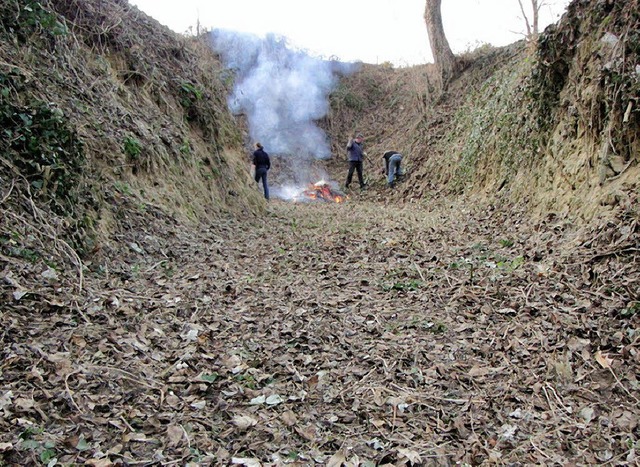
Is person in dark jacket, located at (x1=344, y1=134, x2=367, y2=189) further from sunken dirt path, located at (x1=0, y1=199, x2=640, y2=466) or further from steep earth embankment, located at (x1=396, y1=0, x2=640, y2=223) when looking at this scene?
sunken dirt path, located at (x1=0, y1=199, x2=640, y2=466)

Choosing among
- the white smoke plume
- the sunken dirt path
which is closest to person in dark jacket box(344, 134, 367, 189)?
the white smoke plume

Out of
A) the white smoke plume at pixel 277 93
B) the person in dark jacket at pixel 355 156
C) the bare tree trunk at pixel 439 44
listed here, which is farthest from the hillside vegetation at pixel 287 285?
the white smoke plume at pixel 277 93

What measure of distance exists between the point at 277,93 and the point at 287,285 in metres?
16.3

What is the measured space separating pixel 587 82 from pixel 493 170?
3.27m

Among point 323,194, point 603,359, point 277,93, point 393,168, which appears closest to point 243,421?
point 603,359

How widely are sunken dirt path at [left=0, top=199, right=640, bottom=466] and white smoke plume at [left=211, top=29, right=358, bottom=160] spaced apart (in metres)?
14.1

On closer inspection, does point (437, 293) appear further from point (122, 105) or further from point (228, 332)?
point (122, 105)

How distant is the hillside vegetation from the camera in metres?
2.85

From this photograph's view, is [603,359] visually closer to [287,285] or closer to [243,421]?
[243,421]

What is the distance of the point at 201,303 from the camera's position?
15.3ft

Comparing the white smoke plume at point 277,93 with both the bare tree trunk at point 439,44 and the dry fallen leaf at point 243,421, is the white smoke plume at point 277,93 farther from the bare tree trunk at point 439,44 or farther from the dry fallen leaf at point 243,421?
the dry fallen leaf at point 243,421

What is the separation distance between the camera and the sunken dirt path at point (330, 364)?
8.91 feet

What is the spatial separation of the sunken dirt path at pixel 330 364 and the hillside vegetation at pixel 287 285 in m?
0.02

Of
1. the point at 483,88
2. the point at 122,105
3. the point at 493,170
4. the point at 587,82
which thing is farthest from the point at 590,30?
the point at 122,105
